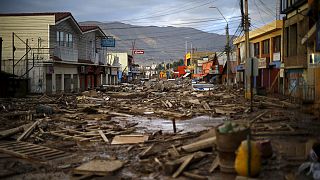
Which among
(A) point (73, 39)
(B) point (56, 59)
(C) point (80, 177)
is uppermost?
(A) point (73, 39)

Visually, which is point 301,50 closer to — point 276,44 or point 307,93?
point 307,93

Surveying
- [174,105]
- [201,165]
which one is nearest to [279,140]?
[201,165]

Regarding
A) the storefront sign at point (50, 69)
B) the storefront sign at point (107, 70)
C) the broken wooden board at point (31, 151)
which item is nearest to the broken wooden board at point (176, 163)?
the broken wooden board at point (31, 151)

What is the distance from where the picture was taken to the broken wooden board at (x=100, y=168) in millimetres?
9508

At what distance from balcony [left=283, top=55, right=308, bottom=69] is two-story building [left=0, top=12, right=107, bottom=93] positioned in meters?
23.8

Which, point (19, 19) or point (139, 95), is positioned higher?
point (19, 19)

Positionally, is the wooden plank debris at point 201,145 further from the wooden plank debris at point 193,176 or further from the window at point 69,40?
the window at point 69,40

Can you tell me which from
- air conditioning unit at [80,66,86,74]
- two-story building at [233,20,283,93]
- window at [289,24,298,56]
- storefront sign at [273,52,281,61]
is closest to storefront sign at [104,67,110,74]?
air conditioning unit at [80,66,86,74]

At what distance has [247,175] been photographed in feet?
26.1

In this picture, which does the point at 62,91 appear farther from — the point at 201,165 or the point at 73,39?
the point at 201,165

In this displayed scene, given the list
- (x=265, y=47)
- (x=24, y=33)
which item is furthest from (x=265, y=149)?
(x=24, y=33)

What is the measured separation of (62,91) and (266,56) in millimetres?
24596

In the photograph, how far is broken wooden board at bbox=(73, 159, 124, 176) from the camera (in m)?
9.51

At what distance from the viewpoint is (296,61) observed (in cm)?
2986
